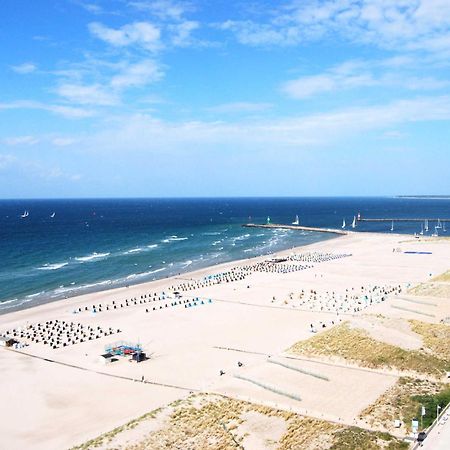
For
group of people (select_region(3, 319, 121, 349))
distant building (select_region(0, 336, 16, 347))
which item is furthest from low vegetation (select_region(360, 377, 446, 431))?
→ distant building (select_region(0, 336, 16, 347))

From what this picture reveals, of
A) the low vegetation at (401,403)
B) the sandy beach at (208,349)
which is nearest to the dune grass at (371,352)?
the sandy beach at (208,349)

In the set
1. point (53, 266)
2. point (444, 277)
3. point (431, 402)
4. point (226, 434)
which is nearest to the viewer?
point (226, 434)

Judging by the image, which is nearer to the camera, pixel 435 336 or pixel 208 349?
pixel 435 336

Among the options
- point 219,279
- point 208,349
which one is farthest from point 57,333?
point 219,279

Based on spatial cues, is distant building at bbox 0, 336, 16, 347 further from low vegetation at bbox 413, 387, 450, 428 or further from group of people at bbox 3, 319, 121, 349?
low vegetation at bbox 413, 387, 450, 428

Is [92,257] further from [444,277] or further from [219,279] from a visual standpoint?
[444,277]

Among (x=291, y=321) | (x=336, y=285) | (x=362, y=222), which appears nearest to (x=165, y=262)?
(x=336, y=285)

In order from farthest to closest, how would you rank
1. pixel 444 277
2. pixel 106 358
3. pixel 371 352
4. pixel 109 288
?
1. pixel 109 288
2. pixel 444 277
3. pixel 106 358
4. pixel 371 352
